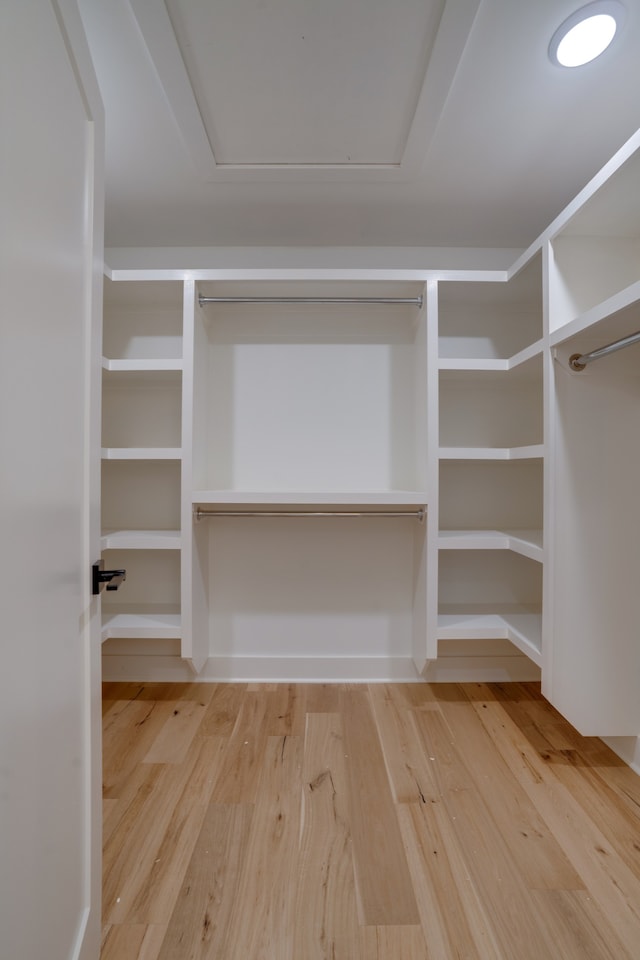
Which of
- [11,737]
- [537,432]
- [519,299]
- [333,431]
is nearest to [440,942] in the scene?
[11,737]

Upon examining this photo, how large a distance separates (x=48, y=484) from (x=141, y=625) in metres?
1.55

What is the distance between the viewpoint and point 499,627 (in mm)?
2094

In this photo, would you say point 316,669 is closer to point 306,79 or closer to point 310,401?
point 310,401

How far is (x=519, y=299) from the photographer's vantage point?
92.1 inches

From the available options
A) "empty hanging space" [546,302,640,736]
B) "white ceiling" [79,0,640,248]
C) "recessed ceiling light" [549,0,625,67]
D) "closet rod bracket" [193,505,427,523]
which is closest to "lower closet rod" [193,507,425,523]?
"closet rod bracket" [193,505,427,523]

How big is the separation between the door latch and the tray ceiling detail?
1.43 metres

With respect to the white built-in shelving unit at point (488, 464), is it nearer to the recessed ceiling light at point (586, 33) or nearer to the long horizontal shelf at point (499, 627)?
the long horizontal shelf at point (499, 627)

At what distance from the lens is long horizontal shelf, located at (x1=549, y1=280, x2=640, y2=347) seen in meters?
1.22

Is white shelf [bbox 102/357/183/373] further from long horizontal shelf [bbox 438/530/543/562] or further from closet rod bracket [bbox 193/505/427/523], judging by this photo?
long horizontal shelf [bbox 438/530/543/562]

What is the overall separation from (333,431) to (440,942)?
6.29 feet

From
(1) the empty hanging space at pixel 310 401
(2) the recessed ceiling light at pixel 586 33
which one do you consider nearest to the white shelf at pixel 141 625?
(1) the empty hanging space at pixel 310 401

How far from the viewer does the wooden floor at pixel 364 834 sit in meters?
1.09

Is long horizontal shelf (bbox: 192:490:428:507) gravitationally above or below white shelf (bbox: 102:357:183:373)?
below

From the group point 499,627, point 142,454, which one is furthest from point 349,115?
point 499,627
